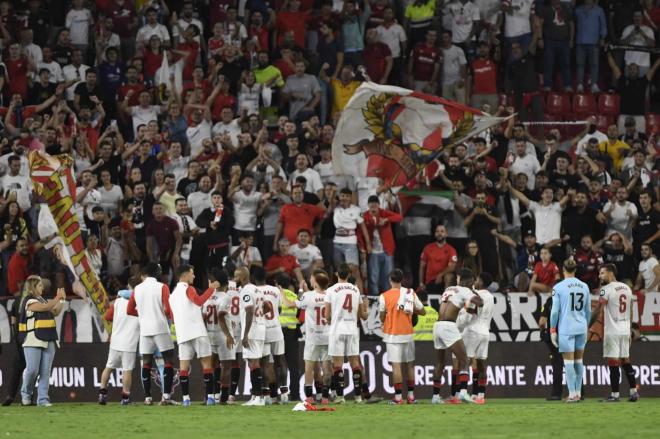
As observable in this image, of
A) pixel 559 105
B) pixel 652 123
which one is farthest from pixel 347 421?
pixel 652 123

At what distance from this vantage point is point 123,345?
2391 cm

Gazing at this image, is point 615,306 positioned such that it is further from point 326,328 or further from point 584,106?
point 584,106

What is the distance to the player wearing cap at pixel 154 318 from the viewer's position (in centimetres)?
2334

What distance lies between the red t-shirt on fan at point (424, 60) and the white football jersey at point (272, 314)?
11014mm

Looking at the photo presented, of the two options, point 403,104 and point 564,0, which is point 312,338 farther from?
point 564,0

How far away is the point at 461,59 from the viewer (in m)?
32.8

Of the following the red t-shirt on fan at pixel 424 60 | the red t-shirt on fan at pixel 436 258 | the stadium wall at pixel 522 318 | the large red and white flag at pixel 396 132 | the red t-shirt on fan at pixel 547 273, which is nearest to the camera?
the stadium wall at pixel 522 318

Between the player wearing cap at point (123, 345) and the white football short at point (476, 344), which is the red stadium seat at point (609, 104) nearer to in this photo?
the white football short at point (476, 344)

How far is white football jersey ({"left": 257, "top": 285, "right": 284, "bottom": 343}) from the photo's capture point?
22906 millimetres

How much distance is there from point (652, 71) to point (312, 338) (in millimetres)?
14924

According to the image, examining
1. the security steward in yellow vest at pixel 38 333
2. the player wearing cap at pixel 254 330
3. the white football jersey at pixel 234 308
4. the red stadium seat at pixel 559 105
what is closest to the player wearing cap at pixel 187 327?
the white football jersey at pixel 234 308

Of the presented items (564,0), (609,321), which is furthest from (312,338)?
(564,0)

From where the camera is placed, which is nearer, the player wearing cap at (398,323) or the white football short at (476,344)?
the player wearing cap at (398,323)

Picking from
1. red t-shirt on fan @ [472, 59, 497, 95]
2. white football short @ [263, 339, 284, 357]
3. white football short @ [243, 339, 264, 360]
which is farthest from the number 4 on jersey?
red t-shirt on fan @ [472, 59, 497, 95]
